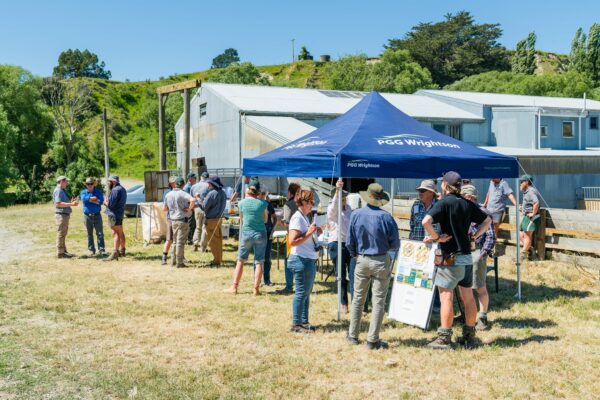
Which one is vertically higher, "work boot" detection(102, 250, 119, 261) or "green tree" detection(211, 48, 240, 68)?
"green tree" detection(211, 48, 240, 68)

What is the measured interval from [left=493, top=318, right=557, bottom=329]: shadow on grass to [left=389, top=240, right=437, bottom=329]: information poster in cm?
116

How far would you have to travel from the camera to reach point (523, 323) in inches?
286

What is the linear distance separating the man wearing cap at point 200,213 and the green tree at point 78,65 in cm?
9441

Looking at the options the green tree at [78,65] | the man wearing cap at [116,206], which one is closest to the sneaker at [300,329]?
the man wearing cap at [116,206]

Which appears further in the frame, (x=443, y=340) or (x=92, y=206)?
(x=92, y=206)

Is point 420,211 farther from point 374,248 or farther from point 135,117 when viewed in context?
point 135,117

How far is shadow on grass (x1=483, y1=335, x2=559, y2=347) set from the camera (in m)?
6.39

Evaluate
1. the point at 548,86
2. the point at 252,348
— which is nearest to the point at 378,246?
the point at 252,348

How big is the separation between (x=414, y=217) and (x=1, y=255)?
10558mm

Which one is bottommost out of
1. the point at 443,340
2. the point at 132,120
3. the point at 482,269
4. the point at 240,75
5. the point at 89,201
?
the point at 443,340

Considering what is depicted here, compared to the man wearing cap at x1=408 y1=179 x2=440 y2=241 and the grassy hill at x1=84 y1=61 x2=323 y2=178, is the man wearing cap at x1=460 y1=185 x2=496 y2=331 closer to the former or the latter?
the man wearing cap at x1=408 y1=179 x2=440 y2=241

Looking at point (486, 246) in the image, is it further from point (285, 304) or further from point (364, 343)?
point (285, 304)

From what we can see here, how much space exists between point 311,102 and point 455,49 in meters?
55.2

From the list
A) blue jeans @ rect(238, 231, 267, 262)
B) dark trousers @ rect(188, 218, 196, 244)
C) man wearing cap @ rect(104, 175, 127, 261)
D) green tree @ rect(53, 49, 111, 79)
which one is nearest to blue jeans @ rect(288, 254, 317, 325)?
blue jeans @ rect(238, 231, 267, 262)
